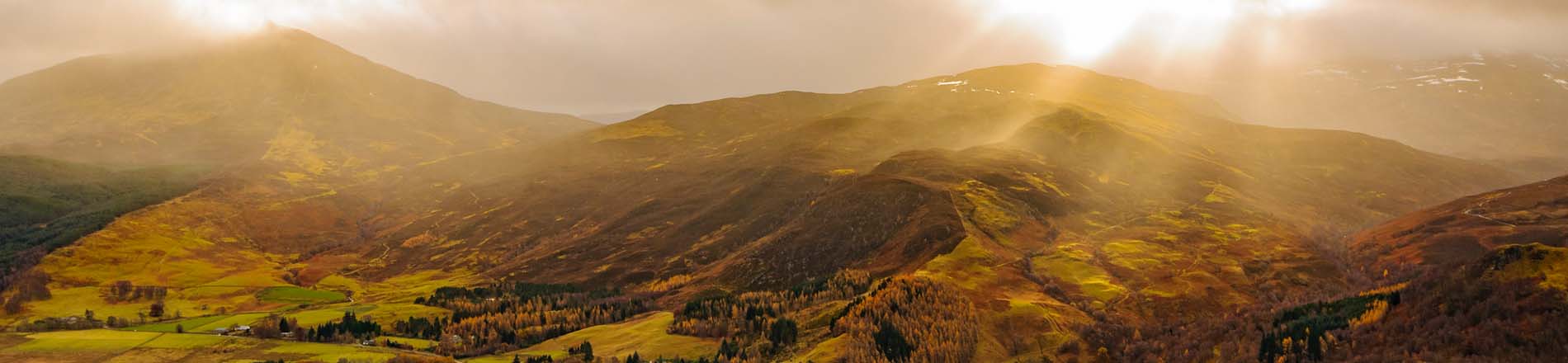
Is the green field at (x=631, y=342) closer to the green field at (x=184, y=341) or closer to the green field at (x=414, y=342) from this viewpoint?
the green field at (x=414, y=342)

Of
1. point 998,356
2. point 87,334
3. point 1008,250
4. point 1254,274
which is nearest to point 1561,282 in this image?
point 998,356

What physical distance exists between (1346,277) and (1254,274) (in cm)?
1236

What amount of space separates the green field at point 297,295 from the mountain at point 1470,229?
666 feet

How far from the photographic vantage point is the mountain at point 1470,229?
371 feet

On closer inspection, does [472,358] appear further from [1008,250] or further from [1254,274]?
[1254,274]

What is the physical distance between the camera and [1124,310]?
4070 inches

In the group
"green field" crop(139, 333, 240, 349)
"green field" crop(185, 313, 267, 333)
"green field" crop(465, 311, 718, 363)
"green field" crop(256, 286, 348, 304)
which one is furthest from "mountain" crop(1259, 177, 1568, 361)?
"green field" crop(256, 286, 348, 304)

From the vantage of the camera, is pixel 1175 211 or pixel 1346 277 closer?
pixel 1346 277

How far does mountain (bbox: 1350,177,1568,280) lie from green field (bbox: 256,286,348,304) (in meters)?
203

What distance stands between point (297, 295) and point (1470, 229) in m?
226

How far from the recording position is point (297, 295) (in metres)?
174

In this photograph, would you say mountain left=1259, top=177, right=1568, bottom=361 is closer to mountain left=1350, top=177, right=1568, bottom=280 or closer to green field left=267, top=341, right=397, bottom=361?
mountain left=1350, top=177, right=1568, bottom=280

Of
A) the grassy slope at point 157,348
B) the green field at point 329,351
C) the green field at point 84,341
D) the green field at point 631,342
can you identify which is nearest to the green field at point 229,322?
the green field at point 84,341

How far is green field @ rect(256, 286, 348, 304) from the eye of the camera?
557 ft
